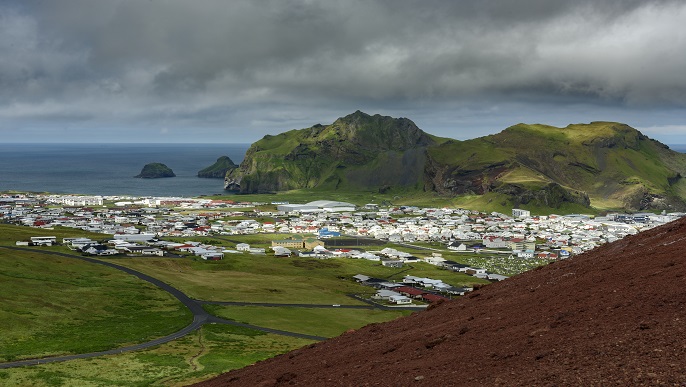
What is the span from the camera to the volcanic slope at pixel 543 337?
17484 mm

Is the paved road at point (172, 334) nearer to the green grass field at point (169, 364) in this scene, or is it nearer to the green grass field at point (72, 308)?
the green grass field at point (72, 308)

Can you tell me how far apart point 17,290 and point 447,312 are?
73554mm

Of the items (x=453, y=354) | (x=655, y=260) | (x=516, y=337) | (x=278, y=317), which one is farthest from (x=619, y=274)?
(x=278, y=317)

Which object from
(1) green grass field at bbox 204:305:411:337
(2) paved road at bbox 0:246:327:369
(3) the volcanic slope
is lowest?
(1) green grass field at bbox 204:305:411:337

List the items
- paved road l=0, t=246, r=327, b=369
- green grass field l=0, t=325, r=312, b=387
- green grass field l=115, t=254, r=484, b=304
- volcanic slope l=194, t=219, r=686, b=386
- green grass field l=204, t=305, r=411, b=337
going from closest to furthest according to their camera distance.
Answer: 1. volcanic slope l=194, t=219, r=686, b=386
2. green grass field l=0, t=325, r=312, b=387
3. paved road l=0, t=246, r=327, b=369
4. green grass field l=204, t=305, r=411, b=337
5. green grass field l=115, t=254, r=484, b=304

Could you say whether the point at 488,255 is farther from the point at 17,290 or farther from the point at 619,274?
the point at 619,274

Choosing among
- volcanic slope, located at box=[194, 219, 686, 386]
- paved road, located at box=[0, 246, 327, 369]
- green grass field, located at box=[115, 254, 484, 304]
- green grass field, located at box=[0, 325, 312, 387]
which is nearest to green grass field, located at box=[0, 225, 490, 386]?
green grass field, located at box=[0, 325, 312, 387]

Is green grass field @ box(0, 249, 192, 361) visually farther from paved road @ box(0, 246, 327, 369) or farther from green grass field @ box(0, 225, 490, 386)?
paved road @ box(0, 246, 327, 369)

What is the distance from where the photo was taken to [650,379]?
611 inches

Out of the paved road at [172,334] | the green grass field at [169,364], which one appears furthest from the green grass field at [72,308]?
the green grass field at [169,364]

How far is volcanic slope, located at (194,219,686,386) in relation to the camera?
57.4 ft

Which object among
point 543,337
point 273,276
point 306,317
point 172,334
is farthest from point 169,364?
point 273,276

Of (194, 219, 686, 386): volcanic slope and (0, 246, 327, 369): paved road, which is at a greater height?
(194, 219, 686, 386): volcanic slope

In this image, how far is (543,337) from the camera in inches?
845
